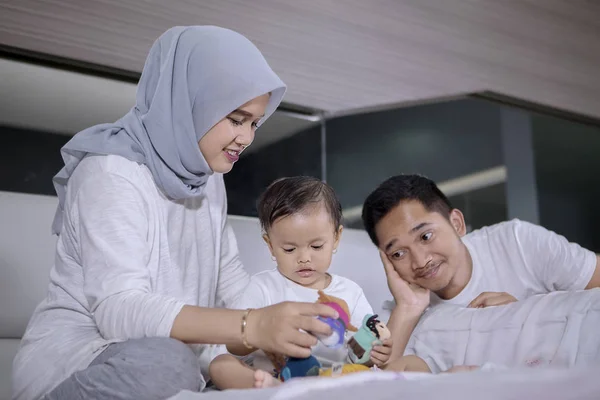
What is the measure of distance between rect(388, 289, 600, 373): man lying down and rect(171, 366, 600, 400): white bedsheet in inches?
17.3

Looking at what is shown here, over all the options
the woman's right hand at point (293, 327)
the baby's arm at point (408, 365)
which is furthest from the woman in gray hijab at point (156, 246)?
the baby's arm at point (408, 365)

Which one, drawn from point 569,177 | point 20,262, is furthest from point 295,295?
point 569,177

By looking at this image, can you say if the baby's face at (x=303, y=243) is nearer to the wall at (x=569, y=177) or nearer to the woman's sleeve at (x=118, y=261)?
the woman's sleeve at (x=118, y=261)

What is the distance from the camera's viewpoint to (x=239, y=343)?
3.29 feet

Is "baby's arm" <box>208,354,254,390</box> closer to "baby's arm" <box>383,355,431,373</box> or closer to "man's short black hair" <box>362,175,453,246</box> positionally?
"baby's arm" <box>383,355,431,373</box>

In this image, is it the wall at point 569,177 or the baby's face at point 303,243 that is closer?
the baby's face at point 303,243

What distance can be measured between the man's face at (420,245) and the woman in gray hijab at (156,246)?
1.45 feet

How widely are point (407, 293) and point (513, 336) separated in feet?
1.32

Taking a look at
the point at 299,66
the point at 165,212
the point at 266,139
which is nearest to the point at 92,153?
the point at 165,212

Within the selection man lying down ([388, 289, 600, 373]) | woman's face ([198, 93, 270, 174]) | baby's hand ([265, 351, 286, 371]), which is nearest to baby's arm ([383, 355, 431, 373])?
man lying down ([388, 289, 600, 373])

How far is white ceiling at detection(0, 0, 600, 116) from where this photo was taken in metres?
1.79

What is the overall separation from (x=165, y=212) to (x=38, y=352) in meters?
0.33

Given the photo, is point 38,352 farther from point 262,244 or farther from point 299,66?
point 299,66

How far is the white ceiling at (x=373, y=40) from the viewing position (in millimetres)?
1786
